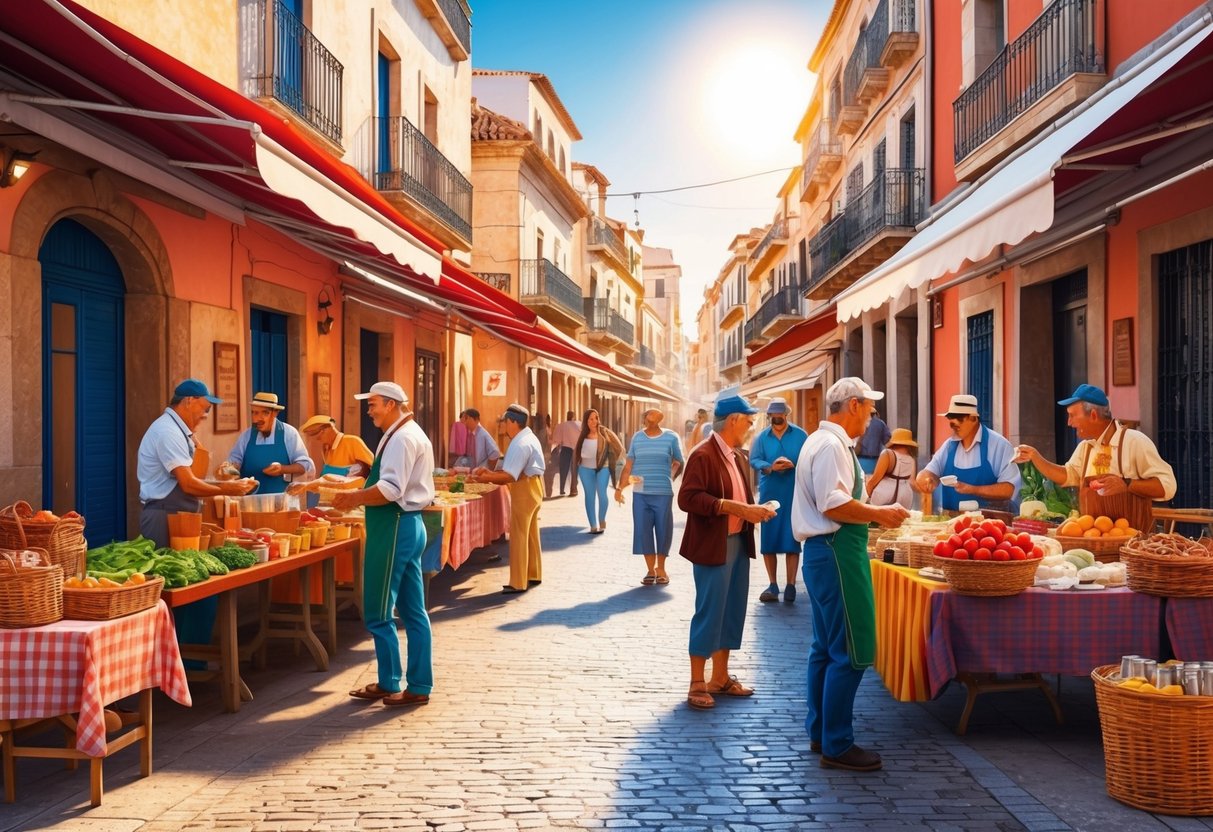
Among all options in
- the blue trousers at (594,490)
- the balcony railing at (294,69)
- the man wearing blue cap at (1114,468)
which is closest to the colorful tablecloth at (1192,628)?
the man wearing blue cap at (1114,468)

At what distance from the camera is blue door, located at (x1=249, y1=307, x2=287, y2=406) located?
10.8m

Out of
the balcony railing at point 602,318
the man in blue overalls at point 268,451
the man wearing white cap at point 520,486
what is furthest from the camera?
the balcony railing at point 602,318

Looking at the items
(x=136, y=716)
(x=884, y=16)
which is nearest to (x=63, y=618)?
(x=136, y=716)

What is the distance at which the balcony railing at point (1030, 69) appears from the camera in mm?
9688

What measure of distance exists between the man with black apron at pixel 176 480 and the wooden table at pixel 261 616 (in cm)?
22

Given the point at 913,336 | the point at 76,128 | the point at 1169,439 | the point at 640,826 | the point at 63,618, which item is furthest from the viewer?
the point at 913,336

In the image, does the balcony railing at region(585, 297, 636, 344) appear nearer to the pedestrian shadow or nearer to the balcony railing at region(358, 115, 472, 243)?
the balcony railing at region(358, 115, 472, 243)

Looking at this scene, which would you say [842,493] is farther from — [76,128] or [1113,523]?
[76,128]

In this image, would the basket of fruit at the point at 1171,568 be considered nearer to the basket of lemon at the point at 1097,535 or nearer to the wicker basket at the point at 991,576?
the wicker basket at the point at 991,576

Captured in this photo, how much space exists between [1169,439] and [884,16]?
39.0ft

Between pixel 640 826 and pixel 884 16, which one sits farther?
pixel 884 16

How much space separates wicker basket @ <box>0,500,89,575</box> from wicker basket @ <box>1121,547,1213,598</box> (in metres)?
5.27

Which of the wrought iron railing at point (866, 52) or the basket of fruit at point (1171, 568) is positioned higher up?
the wrought iron railing at point (866, 52)

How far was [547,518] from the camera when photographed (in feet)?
58.7
